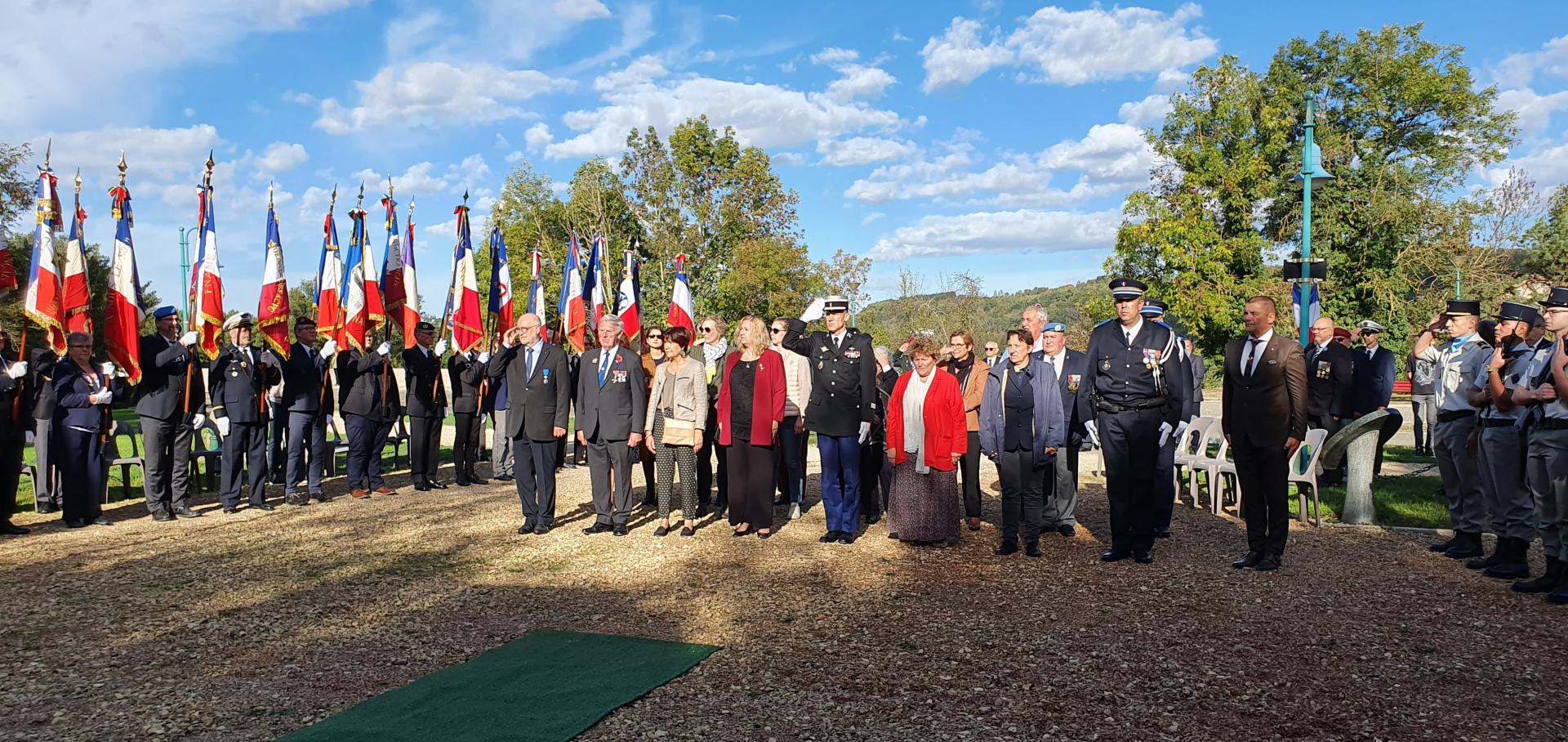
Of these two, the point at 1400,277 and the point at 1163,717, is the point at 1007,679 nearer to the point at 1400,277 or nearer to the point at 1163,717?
the point at 1163,717

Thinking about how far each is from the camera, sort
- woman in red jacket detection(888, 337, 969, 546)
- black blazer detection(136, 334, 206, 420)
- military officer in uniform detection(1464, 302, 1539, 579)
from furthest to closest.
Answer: black blazer detection(136, 334, 206, 420) → woman in red jacket detection(888, 337, 969, 546) → military officer in uniform detection(1464, 302, 1539, 579)

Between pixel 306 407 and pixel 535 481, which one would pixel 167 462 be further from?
pixel 535 481

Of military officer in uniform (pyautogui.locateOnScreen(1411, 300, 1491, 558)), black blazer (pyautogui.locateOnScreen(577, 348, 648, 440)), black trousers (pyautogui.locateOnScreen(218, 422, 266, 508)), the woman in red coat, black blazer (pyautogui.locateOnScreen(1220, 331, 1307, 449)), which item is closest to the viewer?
black blazer (pyautogui.locateOnScreen(1220, 331, 1307, 449))

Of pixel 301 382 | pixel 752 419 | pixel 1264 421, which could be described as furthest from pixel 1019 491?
pixel 301 382

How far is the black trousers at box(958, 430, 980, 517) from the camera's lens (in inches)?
351

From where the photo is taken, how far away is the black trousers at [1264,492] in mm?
6973

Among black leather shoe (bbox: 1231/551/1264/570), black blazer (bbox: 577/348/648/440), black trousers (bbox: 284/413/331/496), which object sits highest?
black blazer (bbox: 577/348/648/440)

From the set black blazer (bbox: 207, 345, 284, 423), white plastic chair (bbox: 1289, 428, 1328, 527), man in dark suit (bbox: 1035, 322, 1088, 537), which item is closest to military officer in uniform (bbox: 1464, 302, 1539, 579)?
white plastic chair (bbox: 1289, 428, 1328, 527)

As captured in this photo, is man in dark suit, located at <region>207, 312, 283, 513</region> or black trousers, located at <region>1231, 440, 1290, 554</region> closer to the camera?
black trousers, located at <region>1231, 440, 1290, 554</region>

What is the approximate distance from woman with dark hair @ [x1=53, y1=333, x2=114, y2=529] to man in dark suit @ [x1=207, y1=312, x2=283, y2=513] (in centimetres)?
92

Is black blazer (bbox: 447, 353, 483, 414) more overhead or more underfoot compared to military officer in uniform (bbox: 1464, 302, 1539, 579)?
more overhead

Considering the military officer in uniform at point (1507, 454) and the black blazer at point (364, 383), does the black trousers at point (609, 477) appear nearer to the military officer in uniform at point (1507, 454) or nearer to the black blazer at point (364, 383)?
the black blazer at point (364, 383)

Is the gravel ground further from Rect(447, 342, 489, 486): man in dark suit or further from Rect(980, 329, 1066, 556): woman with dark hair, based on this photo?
Rect(447, 342, 489, 486): man in dark suit

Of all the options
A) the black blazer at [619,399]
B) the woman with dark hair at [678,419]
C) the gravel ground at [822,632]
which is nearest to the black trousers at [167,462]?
the gravel ground at [822,632]
